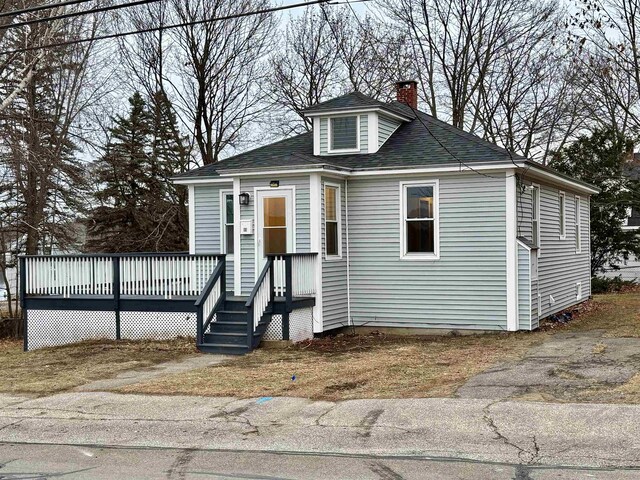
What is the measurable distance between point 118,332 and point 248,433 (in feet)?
29.1

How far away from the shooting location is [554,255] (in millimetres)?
18281

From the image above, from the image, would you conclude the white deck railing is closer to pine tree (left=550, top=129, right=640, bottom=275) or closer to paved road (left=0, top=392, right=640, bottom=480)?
paved road (left=0, top=392, right=640, bottom=480)

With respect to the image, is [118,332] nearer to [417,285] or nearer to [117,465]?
[417,285]

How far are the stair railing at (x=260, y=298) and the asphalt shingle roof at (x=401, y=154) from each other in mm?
2250

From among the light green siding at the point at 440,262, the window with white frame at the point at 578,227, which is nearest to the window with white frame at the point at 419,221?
the light green siding at the point at 440,262

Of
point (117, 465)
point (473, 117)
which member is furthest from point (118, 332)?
point (473, 117)

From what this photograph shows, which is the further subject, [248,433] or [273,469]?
[248,433]

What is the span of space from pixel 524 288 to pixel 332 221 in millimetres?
4131

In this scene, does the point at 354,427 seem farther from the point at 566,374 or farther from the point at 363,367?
the point at 566,374

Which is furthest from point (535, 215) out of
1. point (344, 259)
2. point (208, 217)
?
point (208, 217)

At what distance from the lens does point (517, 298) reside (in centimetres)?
1528

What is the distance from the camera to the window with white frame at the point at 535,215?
1673cm

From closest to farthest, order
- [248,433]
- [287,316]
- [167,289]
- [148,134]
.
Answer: [248,433], [287,316], [167,289], [148,134]

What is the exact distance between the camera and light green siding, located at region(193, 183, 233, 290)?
18.0m
